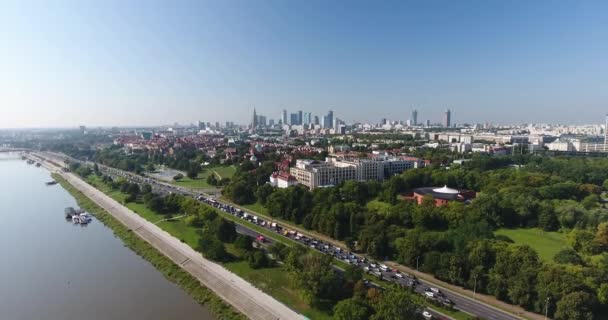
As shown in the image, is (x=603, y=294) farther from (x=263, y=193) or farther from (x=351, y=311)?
(x=263, y=193)

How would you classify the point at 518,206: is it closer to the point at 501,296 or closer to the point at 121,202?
the point at 501,296

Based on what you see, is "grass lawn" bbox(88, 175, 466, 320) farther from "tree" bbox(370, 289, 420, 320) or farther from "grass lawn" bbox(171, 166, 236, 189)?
"grass lawn" bbox(171, 166, 236, 189)

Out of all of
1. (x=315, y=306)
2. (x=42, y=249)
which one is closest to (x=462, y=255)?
(x=315, y=306)

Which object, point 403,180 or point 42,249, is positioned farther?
point 403,180

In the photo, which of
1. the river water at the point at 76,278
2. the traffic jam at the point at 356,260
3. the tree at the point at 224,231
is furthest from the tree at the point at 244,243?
the river water at the point at 76,278

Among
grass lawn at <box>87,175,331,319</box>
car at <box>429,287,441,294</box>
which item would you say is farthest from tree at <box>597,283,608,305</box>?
grass lawn at <box>87,175,331,319</box>

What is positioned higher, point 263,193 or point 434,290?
point 263,193

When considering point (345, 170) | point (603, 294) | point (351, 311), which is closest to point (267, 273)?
point (351, 311)
